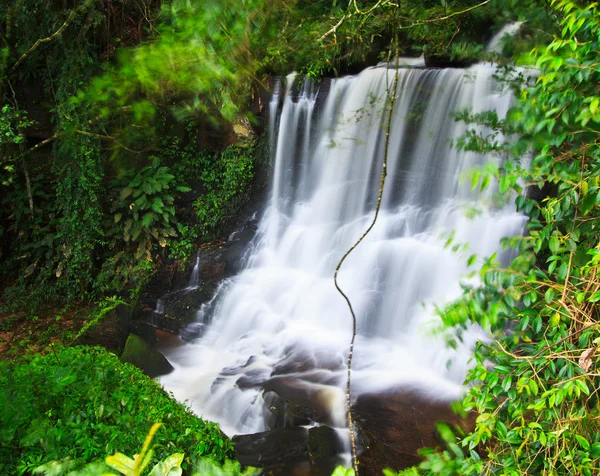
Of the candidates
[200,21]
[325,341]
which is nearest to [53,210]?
[325,341]

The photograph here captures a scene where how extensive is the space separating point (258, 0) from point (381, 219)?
16.2ft

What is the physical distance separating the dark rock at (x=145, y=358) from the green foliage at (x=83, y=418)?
2041 millimetres

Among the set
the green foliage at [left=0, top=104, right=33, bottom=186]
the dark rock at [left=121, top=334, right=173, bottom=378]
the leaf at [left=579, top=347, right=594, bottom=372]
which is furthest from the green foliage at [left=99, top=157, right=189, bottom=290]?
the leaf at [left=579, top=347, right=594, bottom=372]

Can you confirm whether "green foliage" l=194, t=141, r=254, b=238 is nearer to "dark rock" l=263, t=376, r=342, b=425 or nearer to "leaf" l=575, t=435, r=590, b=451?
"dark rock" l=263, t=376, r=342, b=425

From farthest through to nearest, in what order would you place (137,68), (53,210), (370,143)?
(53,210) < (370,143) < (137,68)

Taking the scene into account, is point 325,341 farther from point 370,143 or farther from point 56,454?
point 56,454

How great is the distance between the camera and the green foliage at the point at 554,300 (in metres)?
2.24

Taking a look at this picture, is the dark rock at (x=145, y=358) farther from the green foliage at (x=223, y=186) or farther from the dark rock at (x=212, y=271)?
the green foliage at (x=223, y=186)

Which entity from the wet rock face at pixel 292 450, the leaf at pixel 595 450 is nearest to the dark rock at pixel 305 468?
the wet rock face at pixel 292 450

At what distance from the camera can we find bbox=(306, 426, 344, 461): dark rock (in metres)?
4.78

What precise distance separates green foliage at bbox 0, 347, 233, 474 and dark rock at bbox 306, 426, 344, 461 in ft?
3.67

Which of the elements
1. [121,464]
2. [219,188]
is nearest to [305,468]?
[121,464]

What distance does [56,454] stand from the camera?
291 cm

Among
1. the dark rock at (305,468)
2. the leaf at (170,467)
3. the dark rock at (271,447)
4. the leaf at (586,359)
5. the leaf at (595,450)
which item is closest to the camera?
the leaf at (170,467)
